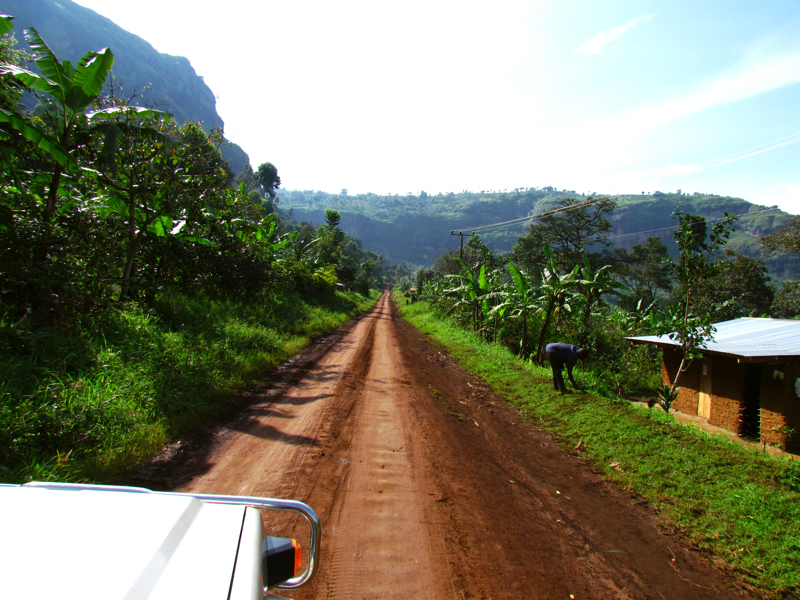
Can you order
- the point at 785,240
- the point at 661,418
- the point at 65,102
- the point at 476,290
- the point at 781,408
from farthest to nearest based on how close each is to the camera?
the point at 785,240 < the point at 476,290 < the point at 781,408 < the point at 65,102 < the point at 661,418

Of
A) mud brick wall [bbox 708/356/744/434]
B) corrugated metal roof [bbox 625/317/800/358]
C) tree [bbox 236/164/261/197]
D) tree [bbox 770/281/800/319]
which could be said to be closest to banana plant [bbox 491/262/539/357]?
corrugated metal roof [bbox 625/317/800/358]

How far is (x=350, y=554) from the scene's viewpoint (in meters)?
2.93

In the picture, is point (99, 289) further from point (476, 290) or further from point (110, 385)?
point (476, 290)

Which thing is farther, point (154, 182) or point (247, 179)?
point (247, 179)

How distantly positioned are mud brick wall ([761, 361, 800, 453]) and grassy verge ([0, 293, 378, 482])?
9.25 m

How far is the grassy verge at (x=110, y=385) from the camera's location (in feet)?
12.0

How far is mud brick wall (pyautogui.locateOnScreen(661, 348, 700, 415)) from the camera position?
984cm

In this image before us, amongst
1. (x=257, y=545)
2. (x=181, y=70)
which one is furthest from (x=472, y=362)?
(x=181, y=70)

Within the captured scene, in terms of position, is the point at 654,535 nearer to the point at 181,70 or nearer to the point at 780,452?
the point at 780,452

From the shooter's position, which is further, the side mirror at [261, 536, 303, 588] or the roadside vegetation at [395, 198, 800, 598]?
the roadside vegetation at [395, 198, 800, 598]

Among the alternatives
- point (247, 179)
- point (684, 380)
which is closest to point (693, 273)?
point (684, 380)

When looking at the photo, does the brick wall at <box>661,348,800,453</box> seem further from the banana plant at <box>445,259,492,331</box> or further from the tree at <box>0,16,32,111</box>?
the tree at <box>0,16,32,111</box>

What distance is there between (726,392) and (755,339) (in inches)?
51.7

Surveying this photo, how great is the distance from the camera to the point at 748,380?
334 inches
